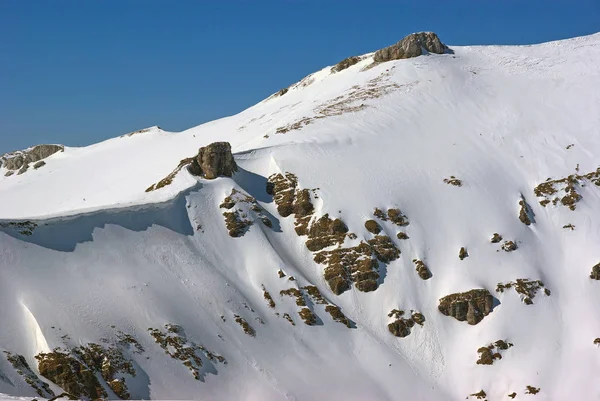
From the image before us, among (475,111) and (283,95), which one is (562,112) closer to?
(475,111)

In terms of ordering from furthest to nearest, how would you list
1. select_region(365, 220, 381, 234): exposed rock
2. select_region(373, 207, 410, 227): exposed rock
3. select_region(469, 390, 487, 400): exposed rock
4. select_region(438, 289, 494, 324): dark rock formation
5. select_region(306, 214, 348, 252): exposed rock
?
select_region(373, 207, 410, 227): exposed rock
select_region(365, 220, 381, 234): exposed rock
select_region(306, 214, 348, 252): exposed rock
select_region(438, 289, 494, 324): dark rock formation
select_region(469, 390, 487, 400): exposed rock

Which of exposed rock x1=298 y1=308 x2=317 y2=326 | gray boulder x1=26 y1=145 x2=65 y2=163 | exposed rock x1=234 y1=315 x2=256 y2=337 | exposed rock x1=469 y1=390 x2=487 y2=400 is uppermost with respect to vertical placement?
gray boulder x1=26 y1=145 x2=65 y2=163

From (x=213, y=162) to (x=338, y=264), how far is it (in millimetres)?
14566

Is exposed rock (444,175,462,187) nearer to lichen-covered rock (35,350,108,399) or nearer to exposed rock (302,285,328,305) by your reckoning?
exposed rock (302,285,328,305)

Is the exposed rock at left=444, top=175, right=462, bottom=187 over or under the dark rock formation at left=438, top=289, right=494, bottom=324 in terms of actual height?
over

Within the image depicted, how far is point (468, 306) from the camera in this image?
48125 millimetres

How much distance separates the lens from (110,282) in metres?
37.9

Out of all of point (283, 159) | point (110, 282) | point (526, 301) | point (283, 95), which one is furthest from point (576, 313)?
point (283, 95)

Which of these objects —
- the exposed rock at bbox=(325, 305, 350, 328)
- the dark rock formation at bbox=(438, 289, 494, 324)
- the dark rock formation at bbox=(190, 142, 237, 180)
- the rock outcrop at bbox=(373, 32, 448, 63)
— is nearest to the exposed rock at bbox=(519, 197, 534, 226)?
the dark rock formation at bbox=(438, 289, 494, 324)

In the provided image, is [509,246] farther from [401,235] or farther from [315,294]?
[315,294]

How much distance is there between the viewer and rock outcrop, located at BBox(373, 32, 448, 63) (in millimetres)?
88000

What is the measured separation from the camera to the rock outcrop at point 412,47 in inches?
3465

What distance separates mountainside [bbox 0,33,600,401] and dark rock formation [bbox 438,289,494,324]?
6.3 inches

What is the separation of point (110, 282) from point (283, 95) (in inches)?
2420
